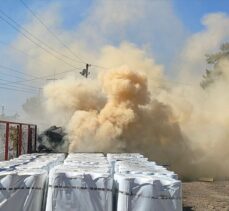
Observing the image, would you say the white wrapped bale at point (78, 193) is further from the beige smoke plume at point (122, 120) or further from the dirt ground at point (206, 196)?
the beige smoke plume at point (122, 120)

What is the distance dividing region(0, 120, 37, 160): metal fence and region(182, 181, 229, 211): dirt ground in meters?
6.05

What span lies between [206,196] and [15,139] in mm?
7207

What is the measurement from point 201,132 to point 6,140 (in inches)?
609

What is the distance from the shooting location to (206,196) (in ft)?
54.0

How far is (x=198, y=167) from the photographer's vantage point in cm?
2508

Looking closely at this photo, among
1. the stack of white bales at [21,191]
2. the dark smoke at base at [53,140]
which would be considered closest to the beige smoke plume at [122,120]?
the dark smoke at base at [53,140]

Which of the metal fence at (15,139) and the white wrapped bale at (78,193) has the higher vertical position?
the metal fence at (15,139)

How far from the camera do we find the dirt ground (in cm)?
1399

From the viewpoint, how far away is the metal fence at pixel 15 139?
15.6m

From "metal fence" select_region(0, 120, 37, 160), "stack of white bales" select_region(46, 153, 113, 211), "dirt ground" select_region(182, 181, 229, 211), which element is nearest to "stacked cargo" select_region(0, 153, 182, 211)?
"stack of white bales" select_region(46, 153, 113, 211)

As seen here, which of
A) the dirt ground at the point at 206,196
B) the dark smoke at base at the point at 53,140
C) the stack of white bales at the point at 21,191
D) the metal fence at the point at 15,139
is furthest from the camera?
the dark smoke at base at the point at 53,140

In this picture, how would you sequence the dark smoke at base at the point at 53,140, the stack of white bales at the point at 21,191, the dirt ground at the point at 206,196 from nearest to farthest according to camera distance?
1. the stack of white bales at the point at 21,191
2. the dirt ground at the point at 206,196
3. the dark smoke at base at the point at 53,140

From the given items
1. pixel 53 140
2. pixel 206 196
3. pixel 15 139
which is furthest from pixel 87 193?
pixel 53 140

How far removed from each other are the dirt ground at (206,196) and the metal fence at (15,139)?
6.05 meters
